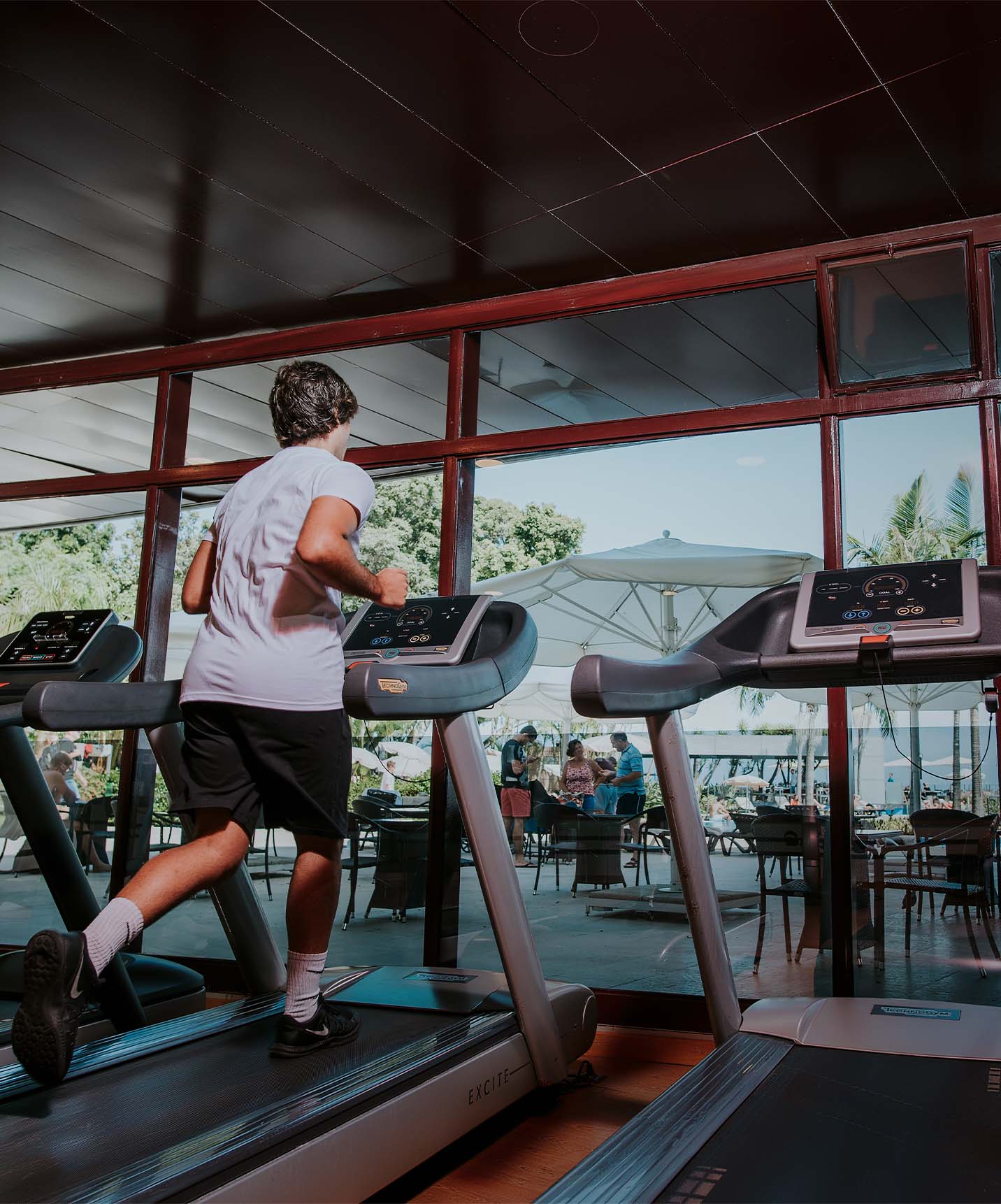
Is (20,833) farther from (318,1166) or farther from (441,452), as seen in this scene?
(318,1166)

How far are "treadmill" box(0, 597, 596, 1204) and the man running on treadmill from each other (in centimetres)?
11

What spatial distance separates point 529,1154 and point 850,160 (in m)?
2.60

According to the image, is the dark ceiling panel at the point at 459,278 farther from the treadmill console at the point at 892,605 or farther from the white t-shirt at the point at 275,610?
the treadmill console at the point at 892,605

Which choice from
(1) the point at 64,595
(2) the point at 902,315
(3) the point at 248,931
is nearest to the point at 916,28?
(2) the point at 902,315

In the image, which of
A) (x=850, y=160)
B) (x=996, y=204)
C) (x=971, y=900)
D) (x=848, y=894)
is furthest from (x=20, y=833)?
(x=996, y=204)

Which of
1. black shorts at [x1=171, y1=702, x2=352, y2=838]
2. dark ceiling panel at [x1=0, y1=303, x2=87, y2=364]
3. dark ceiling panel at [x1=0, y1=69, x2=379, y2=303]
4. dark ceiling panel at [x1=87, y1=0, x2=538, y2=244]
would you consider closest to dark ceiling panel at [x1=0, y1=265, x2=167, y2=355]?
dark ceiling panel at [x1=0, y1=303, x2=87, y2=364]

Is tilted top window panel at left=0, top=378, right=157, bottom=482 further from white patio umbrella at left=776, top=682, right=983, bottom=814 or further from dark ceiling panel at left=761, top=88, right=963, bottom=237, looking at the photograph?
white patio umbrella at left=776, top=682, right=983, bottom=814

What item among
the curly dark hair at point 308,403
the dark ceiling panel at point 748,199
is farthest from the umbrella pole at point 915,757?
the curly dark hair at point 308,403

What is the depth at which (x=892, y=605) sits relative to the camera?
209 cm

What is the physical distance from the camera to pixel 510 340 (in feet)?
12.2

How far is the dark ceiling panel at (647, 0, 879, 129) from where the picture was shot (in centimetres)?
227

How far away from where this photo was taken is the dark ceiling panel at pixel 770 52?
2266mm

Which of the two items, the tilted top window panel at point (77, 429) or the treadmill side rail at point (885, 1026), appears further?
the tilted top window panel at point (77, 429)

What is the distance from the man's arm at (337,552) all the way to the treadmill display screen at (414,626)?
38 centimetres
